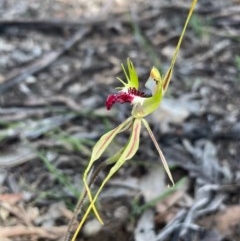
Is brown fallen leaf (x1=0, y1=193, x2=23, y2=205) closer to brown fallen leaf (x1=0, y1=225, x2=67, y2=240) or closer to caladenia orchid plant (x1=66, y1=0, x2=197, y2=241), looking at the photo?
brown fallen leaf (x1=0, y1=225, x2=67, y2=240)

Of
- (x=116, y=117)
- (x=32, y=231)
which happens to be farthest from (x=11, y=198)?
(x=116, y=117)

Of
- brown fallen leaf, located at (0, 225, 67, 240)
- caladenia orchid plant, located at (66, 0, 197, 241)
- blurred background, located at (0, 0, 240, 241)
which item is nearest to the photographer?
caladenia orchid plant, located at (66, 0, 197, 241)

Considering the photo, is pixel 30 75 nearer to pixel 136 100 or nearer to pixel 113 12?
pixel 113 12

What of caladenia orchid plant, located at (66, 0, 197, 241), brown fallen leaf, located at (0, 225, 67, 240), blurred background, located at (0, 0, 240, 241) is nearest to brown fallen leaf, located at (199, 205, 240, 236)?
blurred background, located at (0, 0, 240, 241)

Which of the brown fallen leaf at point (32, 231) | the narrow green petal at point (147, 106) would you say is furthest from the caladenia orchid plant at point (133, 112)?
the brown fallen leaf at point (32, 231)

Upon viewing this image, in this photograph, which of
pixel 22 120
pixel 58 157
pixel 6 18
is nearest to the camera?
pixel 58 157

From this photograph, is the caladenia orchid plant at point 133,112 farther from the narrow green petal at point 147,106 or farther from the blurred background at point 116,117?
the blurred background at point 116,117

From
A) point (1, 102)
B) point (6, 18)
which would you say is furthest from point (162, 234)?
point (6, 18)

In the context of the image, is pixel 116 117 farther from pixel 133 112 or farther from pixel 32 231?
pixel 133 112

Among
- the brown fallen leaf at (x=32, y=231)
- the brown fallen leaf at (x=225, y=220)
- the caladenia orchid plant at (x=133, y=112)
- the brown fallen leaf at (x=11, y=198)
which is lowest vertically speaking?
the brown fallen leaf at (x=225, y=220)
